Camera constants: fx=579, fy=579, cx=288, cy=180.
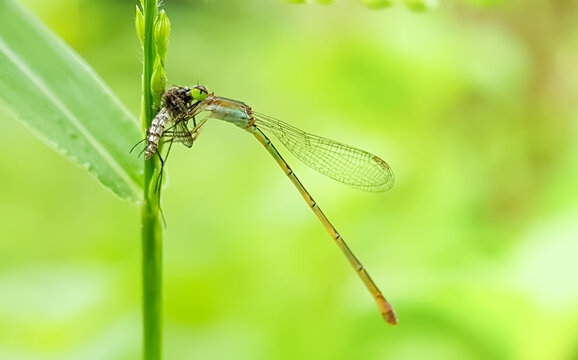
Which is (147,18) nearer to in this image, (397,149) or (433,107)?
(397,149)

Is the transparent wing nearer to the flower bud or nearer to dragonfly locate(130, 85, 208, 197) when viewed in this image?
dragonfly locate(130, 85, 208, 197)

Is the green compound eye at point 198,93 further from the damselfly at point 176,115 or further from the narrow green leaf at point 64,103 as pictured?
the narrow green leaf at point 64,103

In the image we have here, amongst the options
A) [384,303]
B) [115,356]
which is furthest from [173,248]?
[384,303]

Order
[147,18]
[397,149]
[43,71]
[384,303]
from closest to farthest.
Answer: [147,18] < [43,71] < [384,303] < [397,149]

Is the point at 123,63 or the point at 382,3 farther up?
the point at 123,63

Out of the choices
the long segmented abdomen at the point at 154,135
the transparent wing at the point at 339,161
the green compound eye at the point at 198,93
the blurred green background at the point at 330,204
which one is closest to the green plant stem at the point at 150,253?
the long segmented abdomen at the point at 154,135
